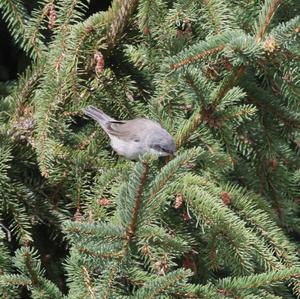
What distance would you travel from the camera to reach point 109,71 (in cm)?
265

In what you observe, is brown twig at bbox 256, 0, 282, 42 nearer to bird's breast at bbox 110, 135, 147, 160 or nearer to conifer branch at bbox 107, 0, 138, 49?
conifer branch at bbox 107, 0, 138, 49

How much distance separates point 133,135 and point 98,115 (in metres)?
0.35

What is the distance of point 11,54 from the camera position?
3609 mm

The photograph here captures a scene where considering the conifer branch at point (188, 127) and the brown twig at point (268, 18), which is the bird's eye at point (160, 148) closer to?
the conifer branch at point (188, 127)

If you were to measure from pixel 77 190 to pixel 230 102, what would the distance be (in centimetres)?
69

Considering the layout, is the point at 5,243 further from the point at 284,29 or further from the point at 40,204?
the point at 284,29

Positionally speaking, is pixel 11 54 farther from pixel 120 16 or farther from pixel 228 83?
pixel 228 83

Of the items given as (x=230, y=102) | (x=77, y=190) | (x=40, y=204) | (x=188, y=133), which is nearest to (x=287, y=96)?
(x=230, y=102)

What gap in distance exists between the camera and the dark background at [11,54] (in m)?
3.46

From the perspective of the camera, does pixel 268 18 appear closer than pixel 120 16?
Yes

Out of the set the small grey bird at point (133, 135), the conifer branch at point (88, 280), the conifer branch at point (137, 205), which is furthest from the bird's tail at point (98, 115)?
the conifer branch at point (137, 205)

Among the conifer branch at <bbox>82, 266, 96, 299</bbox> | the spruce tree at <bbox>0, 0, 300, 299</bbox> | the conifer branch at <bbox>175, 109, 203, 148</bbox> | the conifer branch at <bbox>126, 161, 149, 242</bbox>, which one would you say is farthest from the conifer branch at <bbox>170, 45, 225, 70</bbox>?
the conifer branch at <bbox>82, 266, 96, 299</bbox>

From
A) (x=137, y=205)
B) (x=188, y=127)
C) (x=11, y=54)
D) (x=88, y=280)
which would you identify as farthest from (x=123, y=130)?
(x=137, y=205)

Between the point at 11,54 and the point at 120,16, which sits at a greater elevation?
the point at 120,16
